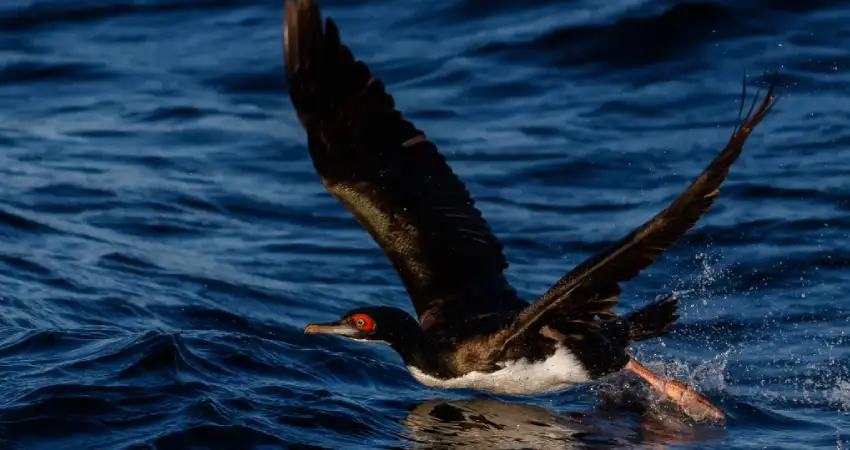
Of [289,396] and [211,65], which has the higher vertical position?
[211,65]

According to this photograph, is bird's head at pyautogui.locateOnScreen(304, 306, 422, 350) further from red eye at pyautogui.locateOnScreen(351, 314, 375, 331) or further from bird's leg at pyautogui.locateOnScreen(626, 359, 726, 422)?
bird's leg at pyautogui.locateOnScreen(626, 359, 726, 422)

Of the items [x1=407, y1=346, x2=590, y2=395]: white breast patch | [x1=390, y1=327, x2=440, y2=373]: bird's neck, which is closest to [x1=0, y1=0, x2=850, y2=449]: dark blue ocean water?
[x1=407, y1=346, x2=590, y2=395]: white breast patch

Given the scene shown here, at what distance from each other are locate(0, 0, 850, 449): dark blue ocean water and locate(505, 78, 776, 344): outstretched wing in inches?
27.9

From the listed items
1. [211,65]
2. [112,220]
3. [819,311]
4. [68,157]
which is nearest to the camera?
[819,311]

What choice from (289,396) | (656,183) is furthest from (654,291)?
(289,396)

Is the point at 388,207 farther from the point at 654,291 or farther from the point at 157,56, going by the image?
the point at 157,56

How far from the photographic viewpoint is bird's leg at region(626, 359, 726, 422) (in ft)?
25.0

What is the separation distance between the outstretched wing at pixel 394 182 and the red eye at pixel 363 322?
457 mm

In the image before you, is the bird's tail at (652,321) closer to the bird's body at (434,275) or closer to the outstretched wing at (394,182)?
the bird's body at (434,275)

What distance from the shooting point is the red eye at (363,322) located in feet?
25.2

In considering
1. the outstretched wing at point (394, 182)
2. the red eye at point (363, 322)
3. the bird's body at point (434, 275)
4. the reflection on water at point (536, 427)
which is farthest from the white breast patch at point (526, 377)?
the outstretched wing at point (394, 182)

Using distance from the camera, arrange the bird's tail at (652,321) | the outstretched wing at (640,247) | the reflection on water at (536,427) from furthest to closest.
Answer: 1. the bird's tail at (652,321)
2. the reflection on water at (536,427)
3. the outstretched wing at (640,247)

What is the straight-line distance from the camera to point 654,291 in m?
10.2

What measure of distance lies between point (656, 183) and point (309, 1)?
5.45 metres
